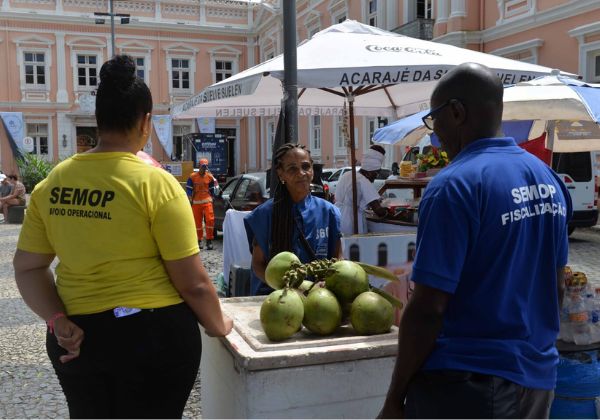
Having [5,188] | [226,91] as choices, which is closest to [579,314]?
[226,91]

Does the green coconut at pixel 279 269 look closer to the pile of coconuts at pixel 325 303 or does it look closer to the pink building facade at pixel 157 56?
the pile of coconuts at pixel 325 303

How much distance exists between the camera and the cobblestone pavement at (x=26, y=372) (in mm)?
4055

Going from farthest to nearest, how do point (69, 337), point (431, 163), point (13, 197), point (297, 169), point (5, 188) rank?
1. point (5, 188)
2. point (13, 197)
3. point (431, 163)
4. point (297, 169)
5. point (69, 337)

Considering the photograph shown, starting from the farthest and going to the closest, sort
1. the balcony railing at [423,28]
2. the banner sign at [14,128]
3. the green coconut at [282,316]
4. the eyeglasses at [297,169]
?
the banner sign at [14,128] → the balcony railing at [423,28] → the eyeglasses at [297,169] → the green coconut at [282,316]

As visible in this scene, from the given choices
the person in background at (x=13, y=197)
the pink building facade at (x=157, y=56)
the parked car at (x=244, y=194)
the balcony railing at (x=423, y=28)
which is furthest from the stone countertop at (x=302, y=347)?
the pink building facade at (x=157, y=56)

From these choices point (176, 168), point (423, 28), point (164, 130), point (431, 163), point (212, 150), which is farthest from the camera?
point (164, 130)

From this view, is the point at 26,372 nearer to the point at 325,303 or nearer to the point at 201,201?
the point at 325,303

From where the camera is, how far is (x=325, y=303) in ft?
7.11

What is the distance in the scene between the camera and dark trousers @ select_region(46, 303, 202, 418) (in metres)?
1.90

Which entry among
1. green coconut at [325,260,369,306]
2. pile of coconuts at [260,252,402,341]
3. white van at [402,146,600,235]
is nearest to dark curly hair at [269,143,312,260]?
pile of coconuts at [260,252,402,341]

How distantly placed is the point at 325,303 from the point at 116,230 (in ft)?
2.58

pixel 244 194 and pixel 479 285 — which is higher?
pixel 479 285

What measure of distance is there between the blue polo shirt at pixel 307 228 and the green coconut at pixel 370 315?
940 mm

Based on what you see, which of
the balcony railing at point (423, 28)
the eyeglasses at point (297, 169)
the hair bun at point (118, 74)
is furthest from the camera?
the balcony railing at point (423, 28)
